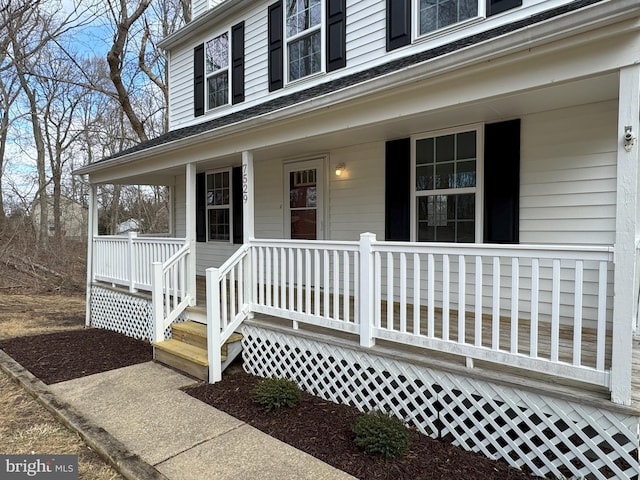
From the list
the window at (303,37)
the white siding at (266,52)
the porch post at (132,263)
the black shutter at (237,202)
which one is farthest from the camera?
the black shutter at (237,202)

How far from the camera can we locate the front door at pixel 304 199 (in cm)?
645

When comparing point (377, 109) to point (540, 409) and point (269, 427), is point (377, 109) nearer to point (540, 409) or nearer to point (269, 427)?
point (540, 409)

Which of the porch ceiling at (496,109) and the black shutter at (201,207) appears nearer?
the porch ceiling at (496,109)

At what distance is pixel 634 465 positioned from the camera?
244 cm

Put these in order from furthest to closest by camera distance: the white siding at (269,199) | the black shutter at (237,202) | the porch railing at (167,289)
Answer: the black shutter at (237,202)
the white siding at (269,199)
the porch railing at (167,289)

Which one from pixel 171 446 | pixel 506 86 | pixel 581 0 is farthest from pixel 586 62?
pixel 171 446

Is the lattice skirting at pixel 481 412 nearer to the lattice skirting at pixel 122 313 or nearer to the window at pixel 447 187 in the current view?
the window at pixel 447 187

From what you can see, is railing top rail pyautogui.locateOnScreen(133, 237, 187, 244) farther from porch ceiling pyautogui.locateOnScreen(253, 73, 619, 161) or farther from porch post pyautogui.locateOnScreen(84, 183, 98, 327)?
porch ceiling pyautogui.locateOnScreen(253, 73, 619, 161)

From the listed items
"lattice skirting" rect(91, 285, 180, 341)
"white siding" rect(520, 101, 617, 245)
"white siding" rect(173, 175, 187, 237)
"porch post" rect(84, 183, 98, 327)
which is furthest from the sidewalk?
"white siding" rect(173, 175, 187, 237)

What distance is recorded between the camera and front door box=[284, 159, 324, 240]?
6.45 m

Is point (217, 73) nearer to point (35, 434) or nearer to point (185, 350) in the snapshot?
point (185, 350)

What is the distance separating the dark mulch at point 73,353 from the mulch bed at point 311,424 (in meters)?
0.01

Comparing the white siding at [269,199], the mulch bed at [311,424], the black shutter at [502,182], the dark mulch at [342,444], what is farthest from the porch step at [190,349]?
the black shutter at [502,182]

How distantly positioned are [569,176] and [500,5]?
207 centimetres
